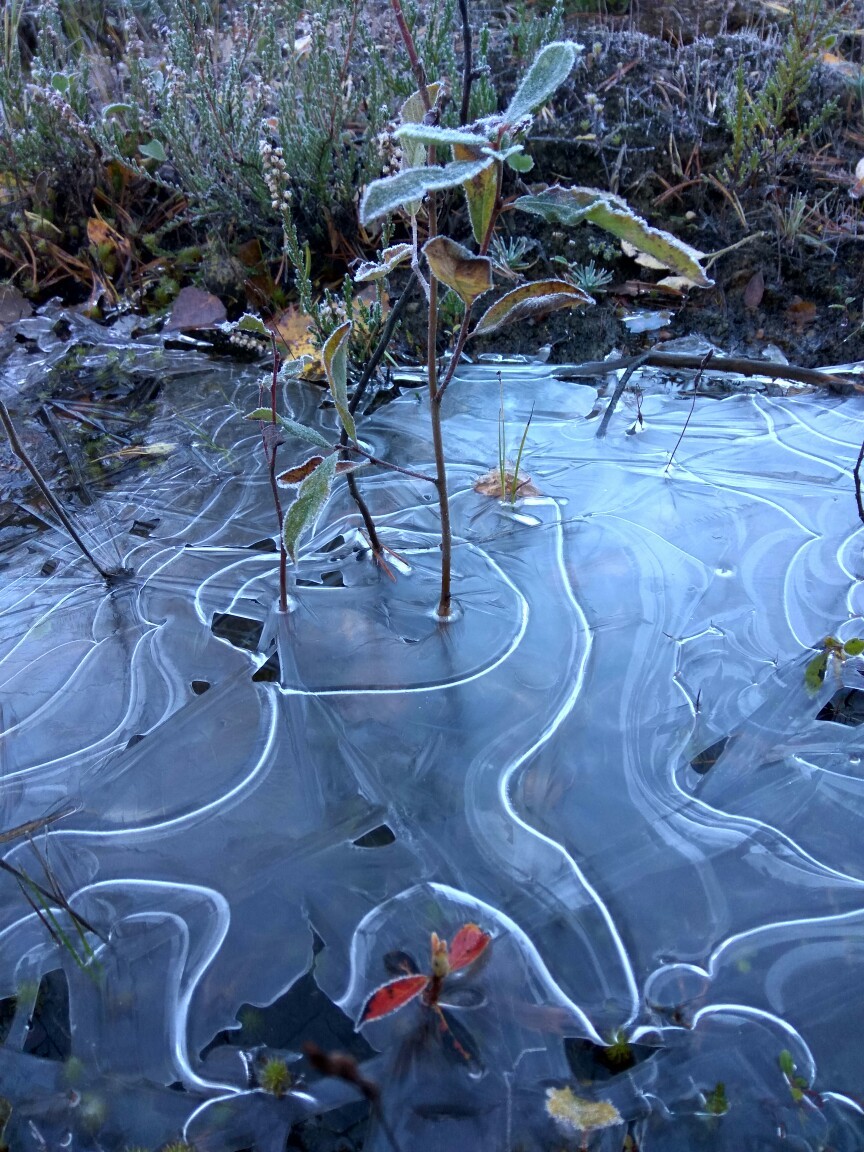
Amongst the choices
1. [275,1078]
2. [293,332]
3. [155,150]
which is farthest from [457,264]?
[155,150]

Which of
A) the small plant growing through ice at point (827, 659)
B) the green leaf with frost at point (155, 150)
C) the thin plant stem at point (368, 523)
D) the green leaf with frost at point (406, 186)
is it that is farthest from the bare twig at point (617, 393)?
the green leaf with frost at point (155, 150)

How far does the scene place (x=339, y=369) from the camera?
1253 mm

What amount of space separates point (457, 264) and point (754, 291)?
1918 millimetres

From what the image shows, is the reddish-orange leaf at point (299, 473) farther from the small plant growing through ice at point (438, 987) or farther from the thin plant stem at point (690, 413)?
the thin plant stem at point (690, 413)

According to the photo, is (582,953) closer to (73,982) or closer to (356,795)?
(356,795)

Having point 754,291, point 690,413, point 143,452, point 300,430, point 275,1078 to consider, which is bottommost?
point 275,1078

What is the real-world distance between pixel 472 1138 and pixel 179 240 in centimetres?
310

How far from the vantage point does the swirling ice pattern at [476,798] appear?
924mm

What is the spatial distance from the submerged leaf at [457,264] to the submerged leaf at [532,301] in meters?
0.10

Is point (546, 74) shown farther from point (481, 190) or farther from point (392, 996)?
point (392, 996)

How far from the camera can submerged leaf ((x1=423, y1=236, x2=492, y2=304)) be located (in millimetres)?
951

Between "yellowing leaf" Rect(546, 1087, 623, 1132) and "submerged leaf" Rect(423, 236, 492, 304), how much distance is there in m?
0.95

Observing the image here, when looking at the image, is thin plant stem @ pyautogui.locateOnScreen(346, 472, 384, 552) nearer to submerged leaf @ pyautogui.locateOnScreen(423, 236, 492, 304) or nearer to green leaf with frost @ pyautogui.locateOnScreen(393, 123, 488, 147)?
submerged leaf @ pyautogui.locateOnScreen(423, 236, 492, 304)

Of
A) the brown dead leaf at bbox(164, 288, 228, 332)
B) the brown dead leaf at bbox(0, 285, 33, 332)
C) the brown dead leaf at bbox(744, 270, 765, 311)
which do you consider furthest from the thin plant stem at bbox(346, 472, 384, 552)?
the brown dead leaf at bbox(0, 285, 33, 332)
